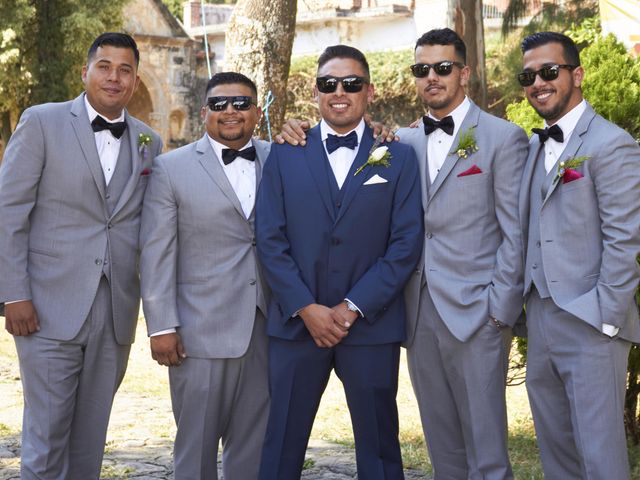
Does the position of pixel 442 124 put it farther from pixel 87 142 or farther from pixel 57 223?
pixel 57 223

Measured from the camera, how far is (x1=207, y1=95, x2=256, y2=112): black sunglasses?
5.10 meters

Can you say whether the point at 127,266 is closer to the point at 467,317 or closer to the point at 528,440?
the point at 467,317

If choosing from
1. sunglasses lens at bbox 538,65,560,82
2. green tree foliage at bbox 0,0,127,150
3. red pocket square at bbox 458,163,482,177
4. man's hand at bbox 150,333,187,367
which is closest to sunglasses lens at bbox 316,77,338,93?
red pocket square at bbox 458,163,482,177

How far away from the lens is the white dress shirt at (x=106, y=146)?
5.16 m

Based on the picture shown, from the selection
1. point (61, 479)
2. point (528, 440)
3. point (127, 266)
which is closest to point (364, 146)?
point (127, 266)

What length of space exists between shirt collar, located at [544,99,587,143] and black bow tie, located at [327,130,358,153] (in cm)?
97

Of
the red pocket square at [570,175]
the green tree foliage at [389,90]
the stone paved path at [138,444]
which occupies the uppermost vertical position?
the green tree foliage at [389,90]

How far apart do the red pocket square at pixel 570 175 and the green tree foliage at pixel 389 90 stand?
21483 millimetres

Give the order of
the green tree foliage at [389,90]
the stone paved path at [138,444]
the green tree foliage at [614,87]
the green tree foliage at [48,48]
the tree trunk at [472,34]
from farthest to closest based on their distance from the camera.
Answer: the green tree foliage at [389,90] < the green tree foliage at [48,48] < the tree trunk at [472,34] < the stone paved path at [138,444] < the green tree foliage at [614,87]

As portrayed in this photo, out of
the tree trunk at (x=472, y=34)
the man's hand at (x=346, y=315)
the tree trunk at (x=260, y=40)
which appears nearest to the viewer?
the man's hand at (x=346, y=315)

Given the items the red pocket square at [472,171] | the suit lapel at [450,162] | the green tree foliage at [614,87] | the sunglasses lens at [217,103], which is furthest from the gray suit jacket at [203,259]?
the green tree foliage at [614,87]

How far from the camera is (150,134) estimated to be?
5.34m

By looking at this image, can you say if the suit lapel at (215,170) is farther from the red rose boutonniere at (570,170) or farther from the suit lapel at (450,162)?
the red rose boutonniere at (570,170)

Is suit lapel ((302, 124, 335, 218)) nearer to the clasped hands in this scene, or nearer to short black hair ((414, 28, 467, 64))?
the clasped hands
